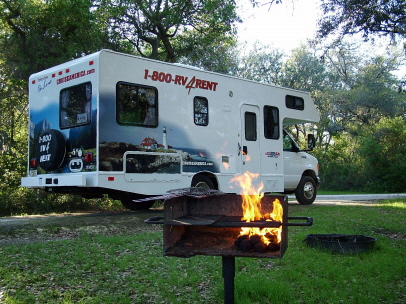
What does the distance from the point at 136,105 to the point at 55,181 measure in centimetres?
222

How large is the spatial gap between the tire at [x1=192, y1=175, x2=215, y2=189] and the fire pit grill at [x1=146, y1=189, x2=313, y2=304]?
5717 millimetres

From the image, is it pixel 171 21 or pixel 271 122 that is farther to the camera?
pixel 171 21

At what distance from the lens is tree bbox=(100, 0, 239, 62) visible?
16.8m

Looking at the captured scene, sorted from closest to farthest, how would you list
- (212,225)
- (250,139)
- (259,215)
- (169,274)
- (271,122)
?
(212,225) < (259,215) < (169,274) < (250,139) < (271,122)

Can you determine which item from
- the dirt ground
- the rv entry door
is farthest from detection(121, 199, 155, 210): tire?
the rv entry door

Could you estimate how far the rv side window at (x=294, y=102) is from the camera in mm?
12527

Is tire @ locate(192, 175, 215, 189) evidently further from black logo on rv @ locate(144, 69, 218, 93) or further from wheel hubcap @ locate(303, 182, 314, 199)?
wheel hubcap @ locate(303, 182, 314, 199)

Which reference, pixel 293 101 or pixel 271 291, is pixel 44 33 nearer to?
pixel 293 101

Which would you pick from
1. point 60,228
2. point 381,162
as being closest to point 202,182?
point 60,228

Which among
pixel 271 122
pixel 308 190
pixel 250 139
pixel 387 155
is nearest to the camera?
pixel 250 139

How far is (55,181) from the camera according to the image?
930cm

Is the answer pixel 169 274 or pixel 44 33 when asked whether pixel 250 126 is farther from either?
pixel 44 33

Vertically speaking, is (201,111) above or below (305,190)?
above

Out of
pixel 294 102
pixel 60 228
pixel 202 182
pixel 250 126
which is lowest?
pixel 60 228
